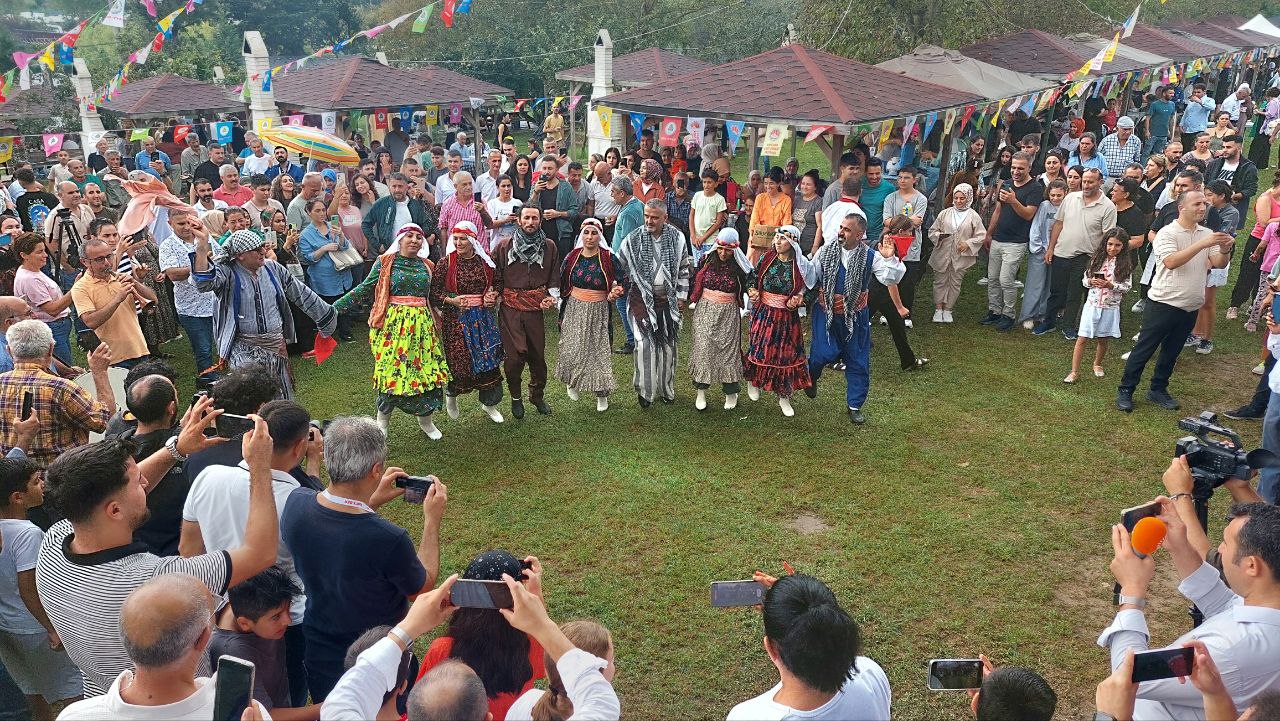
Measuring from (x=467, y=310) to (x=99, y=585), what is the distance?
14.1 feet

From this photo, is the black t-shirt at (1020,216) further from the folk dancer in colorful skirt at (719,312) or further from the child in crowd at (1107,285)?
the folk dancer in colorful skirt at (719,312)

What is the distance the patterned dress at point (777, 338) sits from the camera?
7.17m

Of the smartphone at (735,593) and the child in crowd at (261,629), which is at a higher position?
the smartphone at (735,593)

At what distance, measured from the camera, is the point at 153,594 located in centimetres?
236

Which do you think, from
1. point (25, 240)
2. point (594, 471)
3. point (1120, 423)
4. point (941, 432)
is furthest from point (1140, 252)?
point (25, 240)

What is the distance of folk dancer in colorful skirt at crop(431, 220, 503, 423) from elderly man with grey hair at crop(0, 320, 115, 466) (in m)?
2.74

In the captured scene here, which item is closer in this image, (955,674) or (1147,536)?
(955,674)

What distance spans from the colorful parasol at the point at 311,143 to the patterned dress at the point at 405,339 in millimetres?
4863

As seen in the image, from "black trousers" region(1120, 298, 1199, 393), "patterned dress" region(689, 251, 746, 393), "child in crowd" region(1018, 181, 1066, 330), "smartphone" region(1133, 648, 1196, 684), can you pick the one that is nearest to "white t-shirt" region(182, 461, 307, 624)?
"smartphone" region(1133, 648, 1196, 684)

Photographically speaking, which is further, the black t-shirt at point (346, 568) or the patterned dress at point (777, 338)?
the patterned dress at point (777, 338)

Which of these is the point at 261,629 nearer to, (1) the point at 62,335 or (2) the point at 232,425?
(2) the point at 232,425

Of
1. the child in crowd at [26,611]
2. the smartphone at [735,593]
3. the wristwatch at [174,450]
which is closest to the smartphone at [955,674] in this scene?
the smartphone at [735,593]

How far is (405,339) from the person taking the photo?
6559mm

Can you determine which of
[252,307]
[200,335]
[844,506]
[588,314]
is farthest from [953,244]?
[200,335]
